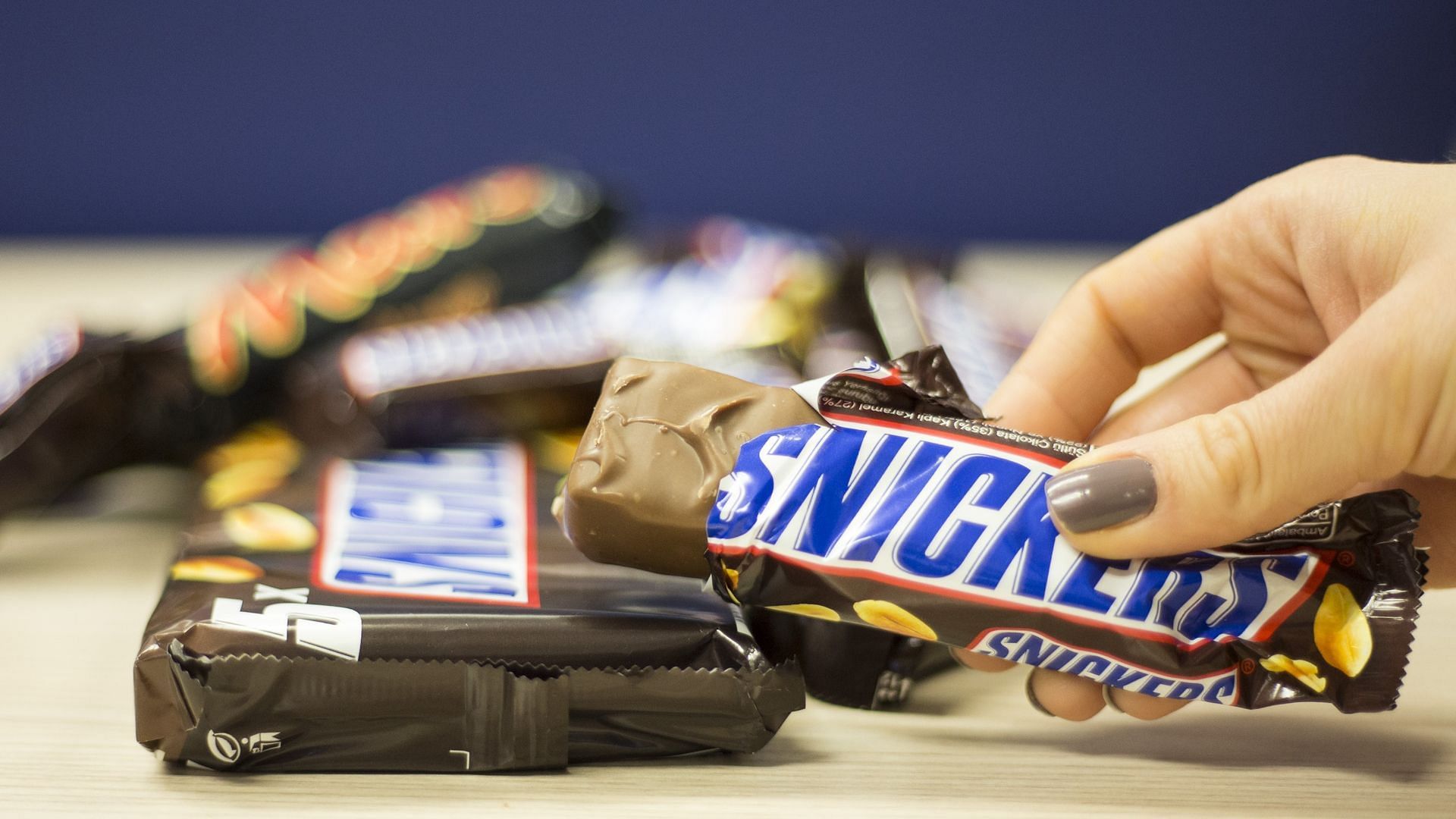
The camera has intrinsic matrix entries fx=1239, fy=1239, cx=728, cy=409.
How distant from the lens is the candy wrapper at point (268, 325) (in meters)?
0.82

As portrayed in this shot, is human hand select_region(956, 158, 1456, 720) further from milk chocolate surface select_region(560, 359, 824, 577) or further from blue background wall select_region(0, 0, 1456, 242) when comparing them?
blue background wall select_region(0, 0, 1456, 242)

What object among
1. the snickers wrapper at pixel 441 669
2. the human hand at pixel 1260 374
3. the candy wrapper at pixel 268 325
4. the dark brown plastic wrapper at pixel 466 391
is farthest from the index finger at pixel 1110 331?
the candy wrapper at pixel 268 325

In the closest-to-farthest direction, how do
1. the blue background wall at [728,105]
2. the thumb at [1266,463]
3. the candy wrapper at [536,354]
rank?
the thumb at [1266,463]
the candy wrapper at [536,354]
the blue background wall at [728,105]

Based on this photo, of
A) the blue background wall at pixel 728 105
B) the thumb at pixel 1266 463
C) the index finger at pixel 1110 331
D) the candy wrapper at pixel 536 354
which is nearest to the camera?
the thumb at pixel 1266 463

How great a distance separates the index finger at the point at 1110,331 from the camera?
30.8 inches

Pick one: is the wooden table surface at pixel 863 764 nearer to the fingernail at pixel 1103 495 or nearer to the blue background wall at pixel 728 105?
the fingernail at pixel 1103 495

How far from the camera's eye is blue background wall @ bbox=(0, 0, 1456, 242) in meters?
1.79

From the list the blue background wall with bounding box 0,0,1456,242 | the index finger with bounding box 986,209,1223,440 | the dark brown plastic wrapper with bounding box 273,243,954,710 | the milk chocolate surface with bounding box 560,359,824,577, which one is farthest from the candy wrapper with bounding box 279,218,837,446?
the blue background wall with bounding box 0,0,1456,242

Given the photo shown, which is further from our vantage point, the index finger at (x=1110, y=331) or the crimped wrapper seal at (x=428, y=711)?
the index finger at (x=1110, y=331)

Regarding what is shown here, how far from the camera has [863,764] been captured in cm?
58

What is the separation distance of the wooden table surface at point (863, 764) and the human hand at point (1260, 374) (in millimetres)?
36

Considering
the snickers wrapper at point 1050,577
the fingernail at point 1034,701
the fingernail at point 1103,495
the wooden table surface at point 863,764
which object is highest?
the fingernail at point 1103,495

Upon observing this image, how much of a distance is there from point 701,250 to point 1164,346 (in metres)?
0.48

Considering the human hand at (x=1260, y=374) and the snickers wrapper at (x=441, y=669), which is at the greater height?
the human hand at (x=1260, y=374)
